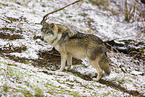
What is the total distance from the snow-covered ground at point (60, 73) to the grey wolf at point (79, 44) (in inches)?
24.4

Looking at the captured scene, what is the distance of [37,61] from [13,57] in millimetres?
785

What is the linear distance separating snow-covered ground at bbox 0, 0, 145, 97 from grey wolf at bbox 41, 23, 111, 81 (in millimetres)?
620

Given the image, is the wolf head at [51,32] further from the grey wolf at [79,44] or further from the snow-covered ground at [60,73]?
the snow-covered ground at [60,73]

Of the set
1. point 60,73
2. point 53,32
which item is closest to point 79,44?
point 53,32

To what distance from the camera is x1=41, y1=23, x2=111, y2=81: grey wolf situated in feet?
17.4

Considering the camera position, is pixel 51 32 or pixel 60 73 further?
pixel 51 32

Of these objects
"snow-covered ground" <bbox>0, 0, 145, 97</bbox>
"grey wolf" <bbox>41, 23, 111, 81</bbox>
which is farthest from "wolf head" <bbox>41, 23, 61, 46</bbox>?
"snow-covered ground" <bbox>0, 0, 145, 97</bbox>

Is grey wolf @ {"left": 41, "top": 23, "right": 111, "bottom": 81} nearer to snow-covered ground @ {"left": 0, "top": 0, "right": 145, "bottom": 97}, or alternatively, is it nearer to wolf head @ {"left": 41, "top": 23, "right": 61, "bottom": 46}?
wolf head @ {"left": 41, "top": 23, "right": 61, "bottom": 46}

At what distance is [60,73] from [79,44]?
1070 millimetres

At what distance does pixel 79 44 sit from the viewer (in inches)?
216

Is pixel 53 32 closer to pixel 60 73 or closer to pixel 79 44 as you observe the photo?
pixel 79 44

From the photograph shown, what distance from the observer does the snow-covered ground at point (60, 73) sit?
378cm

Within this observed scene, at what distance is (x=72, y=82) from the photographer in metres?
4.77

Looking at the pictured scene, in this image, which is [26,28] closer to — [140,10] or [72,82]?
[72,82]
